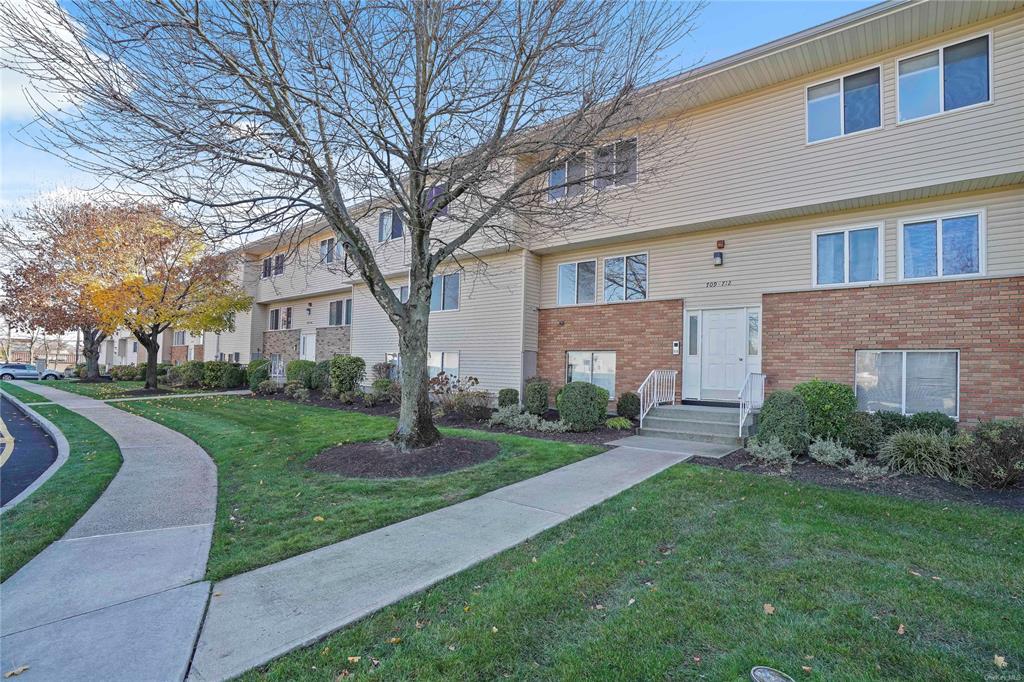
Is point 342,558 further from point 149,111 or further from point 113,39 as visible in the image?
point 113,39

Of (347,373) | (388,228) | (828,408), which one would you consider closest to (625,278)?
(828,408)

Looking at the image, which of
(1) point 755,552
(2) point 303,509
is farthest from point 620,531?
(2) point 303,509

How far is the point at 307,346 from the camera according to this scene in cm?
2281

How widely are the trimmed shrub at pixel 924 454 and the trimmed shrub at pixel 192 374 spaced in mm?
25902

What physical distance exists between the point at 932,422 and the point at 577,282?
8.16m

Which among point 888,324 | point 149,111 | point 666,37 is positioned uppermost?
point 666,37

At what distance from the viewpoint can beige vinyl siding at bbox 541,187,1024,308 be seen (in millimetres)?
8141

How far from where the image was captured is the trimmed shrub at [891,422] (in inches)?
317

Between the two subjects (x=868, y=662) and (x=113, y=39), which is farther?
(x=113, y=39)

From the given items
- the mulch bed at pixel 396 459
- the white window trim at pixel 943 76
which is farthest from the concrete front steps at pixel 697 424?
the white window trim at pixel 943 76

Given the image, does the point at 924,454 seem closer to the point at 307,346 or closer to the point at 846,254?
the point at 846,254

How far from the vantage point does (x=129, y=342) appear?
136ft

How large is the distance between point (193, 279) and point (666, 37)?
759 inches

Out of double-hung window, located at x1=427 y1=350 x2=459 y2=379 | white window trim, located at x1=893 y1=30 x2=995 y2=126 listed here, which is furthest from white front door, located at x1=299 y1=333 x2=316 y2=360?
white window trim, located at x1=893 y1=30 x2=995 y2=126
